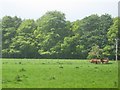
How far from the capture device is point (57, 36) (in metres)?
64.6

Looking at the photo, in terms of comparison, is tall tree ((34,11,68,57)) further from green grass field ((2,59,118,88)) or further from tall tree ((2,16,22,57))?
green grass field ((2,59,118,88))

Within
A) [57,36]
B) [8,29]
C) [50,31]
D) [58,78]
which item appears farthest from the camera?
[50,31]

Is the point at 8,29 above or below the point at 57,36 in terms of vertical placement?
above

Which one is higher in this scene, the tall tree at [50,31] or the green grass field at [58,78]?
the tall tree at [50,31]

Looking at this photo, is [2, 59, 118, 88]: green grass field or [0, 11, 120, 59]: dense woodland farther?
[0, 11, 120, 59]: dense woodland

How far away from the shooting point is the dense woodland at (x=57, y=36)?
6116 centimetres

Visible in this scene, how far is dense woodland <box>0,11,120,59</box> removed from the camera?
61156 millimetres

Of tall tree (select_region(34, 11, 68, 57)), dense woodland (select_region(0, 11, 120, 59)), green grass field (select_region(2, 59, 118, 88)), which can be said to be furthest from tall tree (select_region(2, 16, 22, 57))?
green grass field (select_region(2, 59, 118, 88))

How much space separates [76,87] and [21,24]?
180ft

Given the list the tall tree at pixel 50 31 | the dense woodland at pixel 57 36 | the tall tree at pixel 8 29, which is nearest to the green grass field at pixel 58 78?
the dense woodland at pixel 57 36

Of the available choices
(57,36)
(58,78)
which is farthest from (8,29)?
(58,78)

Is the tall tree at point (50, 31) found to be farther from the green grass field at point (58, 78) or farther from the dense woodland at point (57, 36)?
the green grass field at point (58, 78)

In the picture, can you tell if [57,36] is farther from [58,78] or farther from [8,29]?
[58,78]

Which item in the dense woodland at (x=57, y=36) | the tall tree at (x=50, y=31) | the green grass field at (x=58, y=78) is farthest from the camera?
the tall tree at (x=50, y=31)
